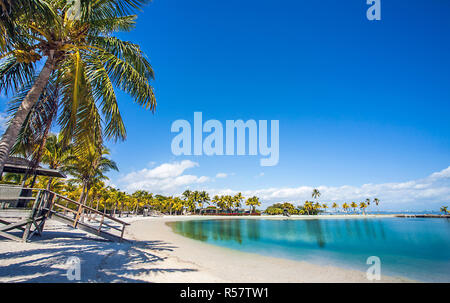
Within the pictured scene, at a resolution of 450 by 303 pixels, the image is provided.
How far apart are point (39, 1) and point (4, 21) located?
764 millimetres

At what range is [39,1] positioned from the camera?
12.5 feet

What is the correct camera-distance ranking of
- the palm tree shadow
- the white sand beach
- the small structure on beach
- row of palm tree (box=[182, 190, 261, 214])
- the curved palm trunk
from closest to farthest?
the curved palm trunk → the palm tree shadow → the white sand beach → the small structure on beach → row of palm tree (box=[182, 190, 261, 214])

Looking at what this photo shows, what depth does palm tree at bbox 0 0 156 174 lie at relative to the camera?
4797 millimetres

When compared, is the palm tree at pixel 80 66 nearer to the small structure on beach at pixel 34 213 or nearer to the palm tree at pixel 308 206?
the small structure on beach at pixel 34 213

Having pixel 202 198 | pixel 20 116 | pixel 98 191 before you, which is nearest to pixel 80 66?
pixel 20 116

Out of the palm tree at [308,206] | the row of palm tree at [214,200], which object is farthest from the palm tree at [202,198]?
the palm tree at [308,206]

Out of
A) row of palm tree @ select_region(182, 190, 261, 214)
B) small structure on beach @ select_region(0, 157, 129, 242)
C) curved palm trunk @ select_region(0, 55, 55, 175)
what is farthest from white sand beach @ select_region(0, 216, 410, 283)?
row of palm tree @ select_region(182, 190, 261, 214)

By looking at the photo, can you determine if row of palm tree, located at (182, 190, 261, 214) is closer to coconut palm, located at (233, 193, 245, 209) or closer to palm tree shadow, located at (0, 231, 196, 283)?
coconut palm, located at (233, 193, 245, 209)

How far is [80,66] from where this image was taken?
5.05 m

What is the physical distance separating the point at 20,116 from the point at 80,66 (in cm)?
176

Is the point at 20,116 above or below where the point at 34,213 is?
above

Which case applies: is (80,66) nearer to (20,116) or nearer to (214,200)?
(20,116)

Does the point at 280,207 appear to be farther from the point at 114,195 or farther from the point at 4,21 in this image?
the point at 4,21
